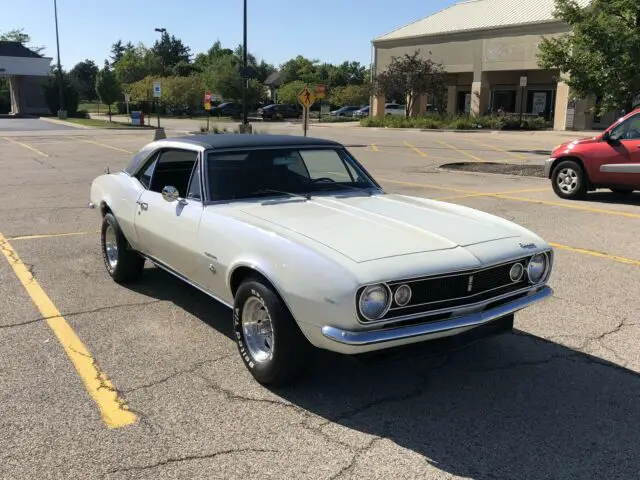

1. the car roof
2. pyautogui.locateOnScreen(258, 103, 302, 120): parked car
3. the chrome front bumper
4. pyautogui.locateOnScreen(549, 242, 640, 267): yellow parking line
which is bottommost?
pyautogui.locateOnScreen(549, 242, 640, 267): yellow parking line

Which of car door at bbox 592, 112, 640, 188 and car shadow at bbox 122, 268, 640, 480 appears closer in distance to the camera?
car shadow at bbox 122, 268, 640, 480

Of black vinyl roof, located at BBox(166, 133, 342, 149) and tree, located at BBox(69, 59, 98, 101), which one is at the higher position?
tree, located at BBox(69, 59, 98, 101)

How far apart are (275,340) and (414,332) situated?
81 cm

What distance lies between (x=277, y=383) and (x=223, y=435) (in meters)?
0.53

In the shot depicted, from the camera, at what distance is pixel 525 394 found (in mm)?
3699

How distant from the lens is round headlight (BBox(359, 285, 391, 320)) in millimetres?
3121

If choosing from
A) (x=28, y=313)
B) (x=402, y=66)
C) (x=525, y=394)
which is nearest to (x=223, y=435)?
(x=525, y=394)

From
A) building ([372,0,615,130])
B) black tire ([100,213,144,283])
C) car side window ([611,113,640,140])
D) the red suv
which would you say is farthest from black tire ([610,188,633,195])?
building ([372,0,615,130])

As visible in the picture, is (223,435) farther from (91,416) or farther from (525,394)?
(525,394)

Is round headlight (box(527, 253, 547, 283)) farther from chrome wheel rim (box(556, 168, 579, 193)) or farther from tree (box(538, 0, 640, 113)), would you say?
tree (box(538, 0, 640, 113))

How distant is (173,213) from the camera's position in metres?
4.61

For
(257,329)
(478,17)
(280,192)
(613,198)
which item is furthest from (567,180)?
(478,17)

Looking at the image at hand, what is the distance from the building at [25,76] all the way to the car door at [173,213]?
63.1m

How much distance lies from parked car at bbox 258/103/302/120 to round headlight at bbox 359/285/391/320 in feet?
177
